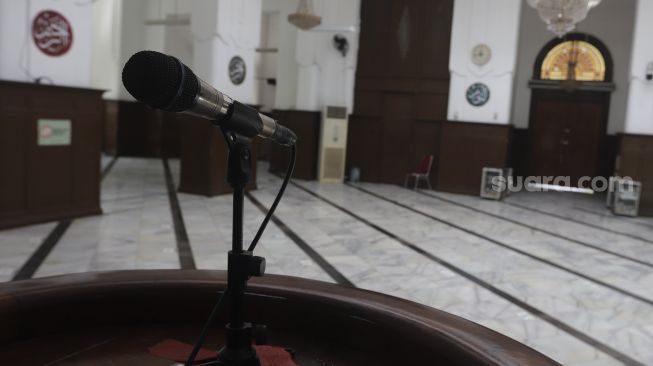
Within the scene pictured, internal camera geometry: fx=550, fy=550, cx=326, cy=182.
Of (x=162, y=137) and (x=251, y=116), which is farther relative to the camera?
(x=162, y=137)

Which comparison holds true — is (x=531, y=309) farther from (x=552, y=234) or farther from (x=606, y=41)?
(x=606, y=41)

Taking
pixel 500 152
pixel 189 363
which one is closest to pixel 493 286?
pixel 189 363

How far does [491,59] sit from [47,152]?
7442 mm

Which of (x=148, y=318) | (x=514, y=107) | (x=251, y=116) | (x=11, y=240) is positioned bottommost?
(x=11, y=240)

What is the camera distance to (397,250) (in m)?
5.31

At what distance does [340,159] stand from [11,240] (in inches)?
267

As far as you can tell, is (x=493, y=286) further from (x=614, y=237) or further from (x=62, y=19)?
(x=62, y=19)

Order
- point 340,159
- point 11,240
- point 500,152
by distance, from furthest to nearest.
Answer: point 340,159 < point 500,152 < point 11,240

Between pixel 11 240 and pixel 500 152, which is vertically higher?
pixel 500 152

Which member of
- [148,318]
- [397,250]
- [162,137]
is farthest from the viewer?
[162,137]

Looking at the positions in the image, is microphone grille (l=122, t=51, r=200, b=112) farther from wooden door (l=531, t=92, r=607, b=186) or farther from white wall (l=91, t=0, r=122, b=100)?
white wall (l=91, t=0, r=122, b=100)

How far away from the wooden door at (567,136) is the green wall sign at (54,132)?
9.79 meters

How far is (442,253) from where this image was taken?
5.28 metres

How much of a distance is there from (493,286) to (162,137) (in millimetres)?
10799
